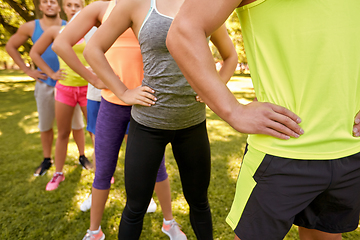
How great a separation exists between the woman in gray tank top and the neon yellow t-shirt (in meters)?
0.56

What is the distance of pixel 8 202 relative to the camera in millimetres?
2924

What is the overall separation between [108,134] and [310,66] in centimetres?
149

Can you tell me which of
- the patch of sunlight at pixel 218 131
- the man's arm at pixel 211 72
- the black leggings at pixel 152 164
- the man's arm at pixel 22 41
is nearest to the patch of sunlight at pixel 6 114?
the man's arm at pixel 22 41

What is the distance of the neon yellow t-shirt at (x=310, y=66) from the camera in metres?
0.78

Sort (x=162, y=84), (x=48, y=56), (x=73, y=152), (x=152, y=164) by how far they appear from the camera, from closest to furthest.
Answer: (x=162, y=84) < (x=152, y=164) < (x=48, y=56) < (x=73, y=152)

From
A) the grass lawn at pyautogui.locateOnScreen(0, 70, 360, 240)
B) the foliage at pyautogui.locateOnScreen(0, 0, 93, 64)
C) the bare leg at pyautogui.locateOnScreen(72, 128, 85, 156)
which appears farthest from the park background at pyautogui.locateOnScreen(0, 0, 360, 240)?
the foliage at pyautogui.locateOnScreen(0, 0, 93, 64)

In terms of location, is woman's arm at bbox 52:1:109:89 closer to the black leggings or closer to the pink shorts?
the black leggings

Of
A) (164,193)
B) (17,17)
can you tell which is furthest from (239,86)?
(164,193)

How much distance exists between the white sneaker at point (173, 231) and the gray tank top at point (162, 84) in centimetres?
134

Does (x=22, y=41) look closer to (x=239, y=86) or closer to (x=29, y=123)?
(x=29, y=123)

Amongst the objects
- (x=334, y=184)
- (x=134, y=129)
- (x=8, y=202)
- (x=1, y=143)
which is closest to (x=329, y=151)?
(x=334, y=184)

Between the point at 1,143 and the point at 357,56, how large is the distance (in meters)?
5.96

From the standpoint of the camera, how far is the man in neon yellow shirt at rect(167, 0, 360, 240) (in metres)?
0.80

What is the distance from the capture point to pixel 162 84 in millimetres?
1399
